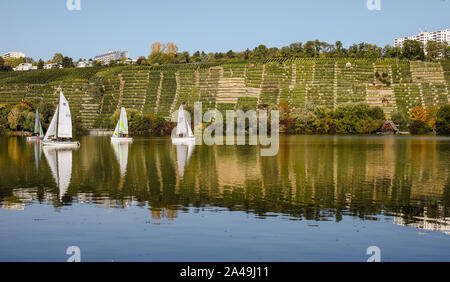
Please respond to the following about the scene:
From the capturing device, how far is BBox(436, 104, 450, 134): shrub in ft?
440

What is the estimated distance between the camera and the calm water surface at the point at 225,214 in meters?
18.0

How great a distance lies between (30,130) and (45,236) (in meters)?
128

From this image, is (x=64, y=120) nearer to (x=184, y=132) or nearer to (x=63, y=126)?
(x=63, y=126)

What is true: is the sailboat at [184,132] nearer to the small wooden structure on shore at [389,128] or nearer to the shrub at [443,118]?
the small wooden structure on shore at [389,128]

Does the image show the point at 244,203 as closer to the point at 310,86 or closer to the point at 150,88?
the point at 310,86

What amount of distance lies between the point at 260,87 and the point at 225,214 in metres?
162

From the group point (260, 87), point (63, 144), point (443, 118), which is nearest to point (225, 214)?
point (63, 144)

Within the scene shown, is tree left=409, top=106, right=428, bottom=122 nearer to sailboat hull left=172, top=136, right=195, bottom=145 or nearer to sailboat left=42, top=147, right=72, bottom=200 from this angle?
sailboat hull left=172, top=136, right=195, bottom=145

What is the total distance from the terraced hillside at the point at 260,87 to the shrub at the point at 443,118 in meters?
27.4

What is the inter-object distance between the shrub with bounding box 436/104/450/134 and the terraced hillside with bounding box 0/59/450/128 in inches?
1080

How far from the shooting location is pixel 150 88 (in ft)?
627

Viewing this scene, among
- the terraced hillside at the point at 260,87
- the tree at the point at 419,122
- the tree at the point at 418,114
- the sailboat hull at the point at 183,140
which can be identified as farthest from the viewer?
the terraced hillside at the point at 260,87

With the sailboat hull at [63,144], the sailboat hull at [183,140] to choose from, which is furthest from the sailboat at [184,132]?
the sailboat hull at [63,144]

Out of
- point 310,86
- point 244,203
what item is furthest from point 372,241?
point 310,86
